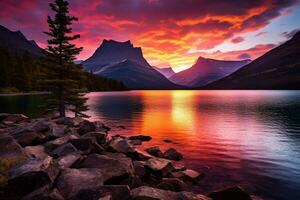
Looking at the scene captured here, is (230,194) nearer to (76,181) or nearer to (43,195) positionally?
(76,181)

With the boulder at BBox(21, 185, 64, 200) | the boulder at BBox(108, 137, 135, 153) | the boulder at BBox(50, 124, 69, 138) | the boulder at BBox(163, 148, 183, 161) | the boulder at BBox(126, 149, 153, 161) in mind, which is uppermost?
the boulder at BBox(50, 124, 69, 138)

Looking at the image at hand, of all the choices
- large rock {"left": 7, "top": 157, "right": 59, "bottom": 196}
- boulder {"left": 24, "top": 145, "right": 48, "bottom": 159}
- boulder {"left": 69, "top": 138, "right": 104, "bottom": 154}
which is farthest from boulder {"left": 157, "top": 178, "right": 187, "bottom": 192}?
boulder {"left": 24, "top": 145, "right": 48, "bottom": 159}

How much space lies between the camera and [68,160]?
604 inches

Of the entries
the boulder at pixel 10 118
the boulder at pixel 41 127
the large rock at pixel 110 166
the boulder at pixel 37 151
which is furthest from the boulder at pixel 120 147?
the boulder at pixel 10 118

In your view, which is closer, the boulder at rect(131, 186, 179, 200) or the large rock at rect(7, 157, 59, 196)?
the boulder at rect(131, 186, 179, 200)

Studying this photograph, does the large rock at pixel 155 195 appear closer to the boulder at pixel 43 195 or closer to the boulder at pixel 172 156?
the boulder at pixel 43 195

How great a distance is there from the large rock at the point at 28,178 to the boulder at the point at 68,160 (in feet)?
6.90

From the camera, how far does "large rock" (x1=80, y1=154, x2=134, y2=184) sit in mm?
14559

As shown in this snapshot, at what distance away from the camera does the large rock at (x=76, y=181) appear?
1192 cm

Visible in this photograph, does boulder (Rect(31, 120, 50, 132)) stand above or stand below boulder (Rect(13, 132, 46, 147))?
above

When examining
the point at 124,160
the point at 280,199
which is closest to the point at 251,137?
the point at 280,199

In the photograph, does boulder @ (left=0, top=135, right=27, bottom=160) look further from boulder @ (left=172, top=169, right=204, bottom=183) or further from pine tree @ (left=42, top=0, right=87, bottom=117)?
pine tree @ (left=42, top=0, right=87, bottom=117)

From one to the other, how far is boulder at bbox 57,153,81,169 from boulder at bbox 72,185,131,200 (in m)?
3.71

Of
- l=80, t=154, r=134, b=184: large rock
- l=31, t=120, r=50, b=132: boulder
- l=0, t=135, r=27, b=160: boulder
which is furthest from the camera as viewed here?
l=31, t=120, r=50, b=132: boulder
